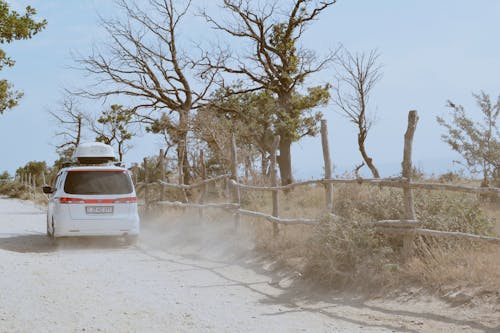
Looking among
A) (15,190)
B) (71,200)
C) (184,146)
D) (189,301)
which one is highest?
(184,146)

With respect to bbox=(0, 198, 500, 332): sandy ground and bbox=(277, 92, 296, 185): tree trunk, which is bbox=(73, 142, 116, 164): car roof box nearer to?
bbox=(0, 198, 500, 332): sandy ground

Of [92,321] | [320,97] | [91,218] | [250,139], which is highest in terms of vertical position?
[320,97]

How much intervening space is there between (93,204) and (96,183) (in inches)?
20.2

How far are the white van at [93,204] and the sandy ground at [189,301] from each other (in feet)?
2.67

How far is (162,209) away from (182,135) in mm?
6805

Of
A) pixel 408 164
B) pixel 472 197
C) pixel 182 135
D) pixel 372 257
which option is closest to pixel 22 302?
pixel 372 257

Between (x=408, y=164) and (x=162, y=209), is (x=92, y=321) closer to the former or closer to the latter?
(x=408, y=164)

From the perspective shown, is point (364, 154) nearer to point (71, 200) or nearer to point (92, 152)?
point (92, 152)

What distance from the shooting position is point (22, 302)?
728cm

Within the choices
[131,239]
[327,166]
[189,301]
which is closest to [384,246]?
[327,166]

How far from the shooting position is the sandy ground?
248 inches

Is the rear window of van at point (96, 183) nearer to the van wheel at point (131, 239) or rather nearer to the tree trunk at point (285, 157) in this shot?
the van wheel at point (131, 239)

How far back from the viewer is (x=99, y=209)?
13.3 meters

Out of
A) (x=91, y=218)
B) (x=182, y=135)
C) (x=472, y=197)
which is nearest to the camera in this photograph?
(x=472, y=197)
